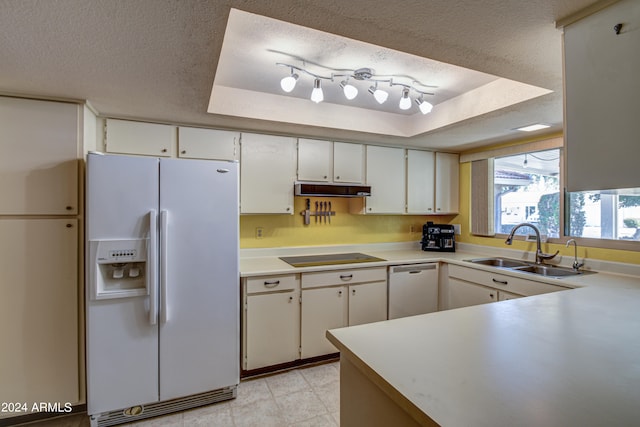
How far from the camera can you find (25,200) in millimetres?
1915

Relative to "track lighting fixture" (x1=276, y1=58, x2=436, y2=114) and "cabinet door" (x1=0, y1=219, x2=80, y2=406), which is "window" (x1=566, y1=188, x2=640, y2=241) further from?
"cabinet door" (x1=0, y1=219, x2=80, y2=406)

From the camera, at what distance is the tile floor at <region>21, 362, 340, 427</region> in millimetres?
1955

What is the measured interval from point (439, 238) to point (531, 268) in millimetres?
1005

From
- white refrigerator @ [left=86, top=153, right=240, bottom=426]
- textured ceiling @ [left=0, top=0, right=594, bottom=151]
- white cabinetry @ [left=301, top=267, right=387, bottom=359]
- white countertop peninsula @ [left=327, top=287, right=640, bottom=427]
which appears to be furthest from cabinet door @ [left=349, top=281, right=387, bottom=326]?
textured ceiling @ [left=0, top=0, right=594, bottom=151]

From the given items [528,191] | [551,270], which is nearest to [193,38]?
[551,270]

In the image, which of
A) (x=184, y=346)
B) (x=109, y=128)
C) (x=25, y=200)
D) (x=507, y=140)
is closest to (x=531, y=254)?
(x=507, y=140)

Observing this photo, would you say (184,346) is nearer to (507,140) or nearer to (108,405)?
(108,405)

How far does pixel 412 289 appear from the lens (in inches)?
119

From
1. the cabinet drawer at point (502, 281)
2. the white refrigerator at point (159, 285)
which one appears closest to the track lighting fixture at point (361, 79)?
the white refrigerator at point (159, 285)

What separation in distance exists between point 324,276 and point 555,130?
2465 millimetres

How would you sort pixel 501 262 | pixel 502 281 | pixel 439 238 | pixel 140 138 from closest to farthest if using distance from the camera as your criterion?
pixel 140 138 → pixel 502 281 → pixel 501 262 → pixel 439 238

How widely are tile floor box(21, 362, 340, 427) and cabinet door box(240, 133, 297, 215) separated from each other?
4.69 ft

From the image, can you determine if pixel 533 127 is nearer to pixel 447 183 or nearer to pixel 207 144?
pixel 447 183

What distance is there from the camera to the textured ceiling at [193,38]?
109cm
